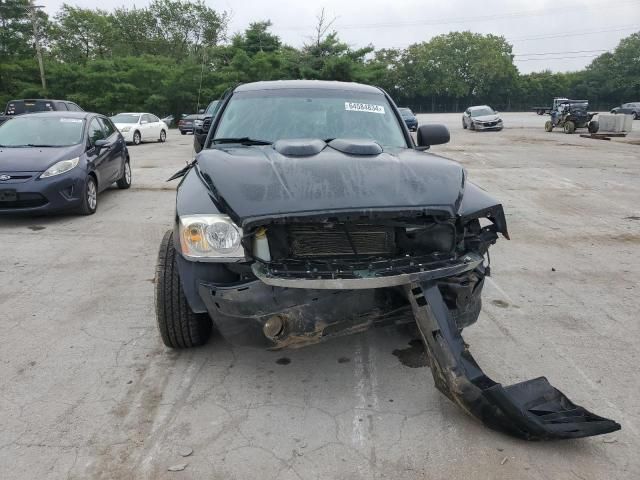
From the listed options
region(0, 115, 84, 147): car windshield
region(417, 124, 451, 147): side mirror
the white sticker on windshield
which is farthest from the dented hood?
region(0, 115, 84, 147): car windshield

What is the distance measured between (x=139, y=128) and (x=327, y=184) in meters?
21.2

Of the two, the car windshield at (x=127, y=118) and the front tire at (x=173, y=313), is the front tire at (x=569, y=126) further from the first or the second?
the front tire at (x=173, y=313)

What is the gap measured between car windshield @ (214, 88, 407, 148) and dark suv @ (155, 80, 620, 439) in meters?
0.94

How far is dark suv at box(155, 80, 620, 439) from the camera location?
2621 mm

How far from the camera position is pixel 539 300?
15.3 ft

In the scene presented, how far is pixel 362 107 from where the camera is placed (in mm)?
4527

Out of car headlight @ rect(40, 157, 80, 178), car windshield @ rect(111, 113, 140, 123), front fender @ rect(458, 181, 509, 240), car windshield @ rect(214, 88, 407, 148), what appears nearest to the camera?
front fender @ rect(458, 181, 509, 240)

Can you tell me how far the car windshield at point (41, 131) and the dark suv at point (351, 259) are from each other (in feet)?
19.5

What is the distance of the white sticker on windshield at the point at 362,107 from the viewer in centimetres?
446

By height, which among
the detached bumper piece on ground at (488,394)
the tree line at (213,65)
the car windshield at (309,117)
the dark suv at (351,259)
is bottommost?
the detached bumper piece on ground at (488,394)

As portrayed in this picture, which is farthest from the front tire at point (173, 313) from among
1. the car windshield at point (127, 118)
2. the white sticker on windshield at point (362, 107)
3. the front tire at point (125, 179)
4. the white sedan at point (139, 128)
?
the car windshield at point (127, 118)

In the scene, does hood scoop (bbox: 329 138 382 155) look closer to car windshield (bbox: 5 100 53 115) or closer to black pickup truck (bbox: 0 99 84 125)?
black pickup truck (bbox: 0 99 84 125)

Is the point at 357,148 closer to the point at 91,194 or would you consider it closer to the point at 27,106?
the point at 91,194

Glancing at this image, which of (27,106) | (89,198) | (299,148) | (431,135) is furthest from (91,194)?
(27,106)
